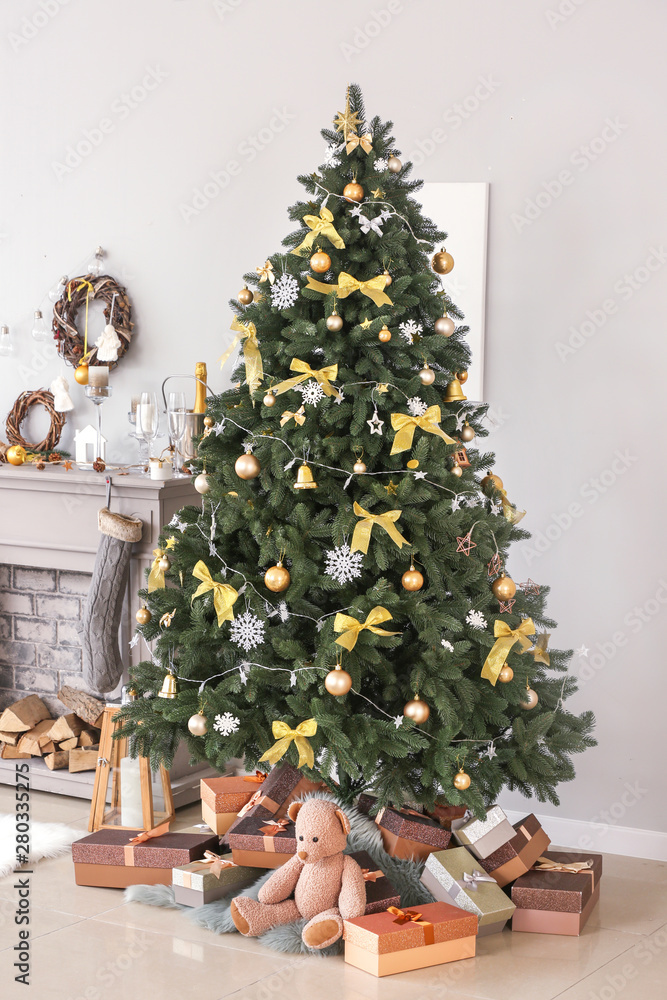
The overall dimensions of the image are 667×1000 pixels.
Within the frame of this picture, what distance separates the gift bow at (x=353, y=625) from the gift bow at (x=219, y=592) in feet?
0.80

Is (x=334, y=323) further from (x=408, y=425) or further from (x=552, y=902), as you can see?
(x=552, y=902)

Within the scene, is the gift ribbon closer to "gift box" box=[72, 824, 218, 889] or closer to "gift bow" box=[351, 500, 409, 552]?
"gift box" box=[72, 824, 218, 889]

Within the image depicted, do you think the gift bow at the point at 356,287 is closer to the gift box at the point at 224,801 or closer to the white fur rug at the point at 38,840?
the gift box at the point at 224,801

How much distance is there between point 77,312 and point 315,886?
7.34 feet

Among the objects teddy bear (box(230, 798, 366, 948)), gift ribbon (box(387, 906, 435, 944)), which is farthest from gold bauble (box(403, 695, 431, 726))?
gift ribbon (box(387, 906, 435, 944))

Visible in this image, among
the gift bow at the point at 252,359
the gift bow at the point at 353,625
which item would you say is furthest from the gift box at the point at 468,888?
the gift bow at the point at 252,359

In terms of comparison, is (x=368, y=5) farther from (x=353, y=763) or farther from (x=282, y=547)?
(x=353, y=763)

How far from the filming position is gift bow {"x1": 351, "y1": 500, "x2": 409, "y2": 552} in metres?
2.16

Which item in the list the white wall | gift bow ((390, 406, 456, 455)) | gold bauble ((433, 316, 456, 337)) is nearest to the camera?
gift bow ((390, 406, 456, 455))

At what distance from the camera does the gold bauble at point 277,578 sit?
7.16 ft

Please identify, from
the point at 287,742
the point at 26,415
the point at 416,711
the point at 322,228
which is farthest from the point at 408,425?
the point at 26,415

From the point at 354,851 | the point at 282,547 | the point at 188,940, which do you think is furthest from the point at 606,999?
the point at 282,547

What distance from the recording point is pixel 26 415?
3707 mm

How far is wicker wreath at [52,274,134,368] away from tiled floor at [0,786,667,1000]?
6.02ft
